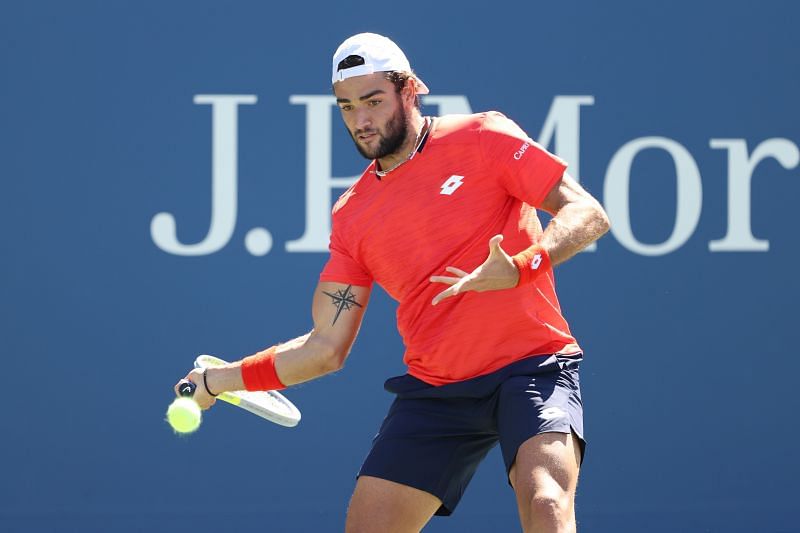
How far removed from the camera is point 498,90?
5512 mm

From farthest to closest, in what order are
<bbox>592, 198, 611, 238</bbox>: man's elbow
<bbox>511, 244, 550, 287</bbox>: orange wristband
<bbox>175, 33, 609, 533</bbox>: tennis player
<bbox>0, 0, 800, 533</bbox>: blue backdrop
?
<bbox>0, 0, 800, 533</bbox>: blue backdrop, <bbox>175, 33, 609, 533</bbox>: tennis player, <bbox>592, 198, 611, 238</bbox>: man's elbow, <bbox>511, 244, 550, 287</bbox>: orange wristband

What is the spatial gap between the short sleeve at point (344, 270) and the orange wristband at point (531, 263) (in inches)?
25.3

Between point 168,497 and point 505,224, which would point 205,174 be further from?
point 505,224

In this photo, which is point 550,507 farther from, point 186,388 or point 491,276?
point 186,388

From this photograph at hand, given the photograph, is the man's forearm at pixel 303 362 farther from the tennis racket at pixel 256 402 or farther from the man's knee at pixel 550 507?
the man's knee at pixel 550 507

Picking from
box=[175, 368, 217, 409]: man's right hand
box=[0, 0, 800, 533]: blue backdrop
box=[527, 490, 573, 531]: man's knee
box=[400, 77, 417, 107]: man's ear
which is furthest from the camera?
box=[0, 0, 800, 533]: blue backdrop

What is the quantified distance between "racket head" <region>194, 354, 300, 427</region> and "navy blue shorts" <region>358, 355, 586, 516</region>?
303 millimetres

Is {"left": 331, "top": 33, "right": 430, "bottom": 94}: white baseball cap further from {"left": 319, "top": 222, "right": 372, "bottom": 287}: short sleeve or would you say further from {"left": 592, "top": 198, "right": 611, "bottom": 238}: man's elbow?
{"left": 592, "top": 198, "right": 611, "bottom": 238}: man's elbow

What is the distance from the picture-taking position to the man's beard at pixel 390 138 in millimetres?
3881

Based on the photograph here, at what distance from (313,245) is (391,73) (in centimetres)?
166

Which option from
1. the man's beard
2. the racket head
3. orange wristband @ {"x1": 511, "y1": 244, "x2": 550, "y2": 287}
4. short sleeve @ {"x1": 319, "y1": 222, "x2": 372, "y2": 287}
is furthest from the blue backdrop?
orange wristband @ {"x1": 511, "y1": 244, "x2": 550, "y2": 287}

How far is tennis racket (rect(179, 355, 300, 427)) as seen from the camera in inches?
155

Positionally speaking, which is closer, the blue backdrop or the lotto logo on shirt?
the lotto logo on shirt

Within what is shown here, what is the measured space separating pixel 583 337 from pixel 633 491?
0.66m
